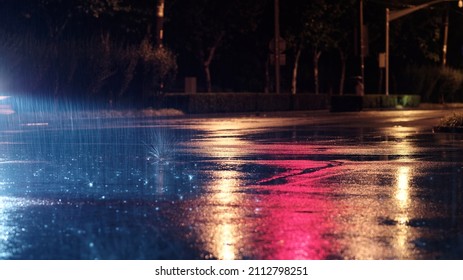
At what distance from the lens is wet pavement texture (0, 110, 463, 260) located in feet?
31.2

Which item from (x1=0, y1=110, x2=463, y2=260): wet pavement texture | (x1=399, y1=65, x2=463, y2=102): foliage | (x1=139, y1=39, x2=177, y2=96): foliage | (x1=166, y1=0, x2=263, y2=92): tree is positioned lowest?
(x1=399, y1=65, x2=463, y2=102): foliage

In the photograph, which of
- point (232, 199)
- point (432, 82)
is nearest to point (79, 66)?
point (232, 199)

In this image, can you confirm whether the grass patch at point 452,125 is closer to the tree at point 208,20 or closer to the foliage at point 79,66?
the foliage at point 79,66

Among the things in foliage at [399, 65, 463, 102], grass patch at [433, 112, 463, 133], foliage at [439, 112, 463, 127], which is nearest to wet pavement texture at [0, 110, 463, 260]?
grass patch at [433, 112, 463, 133]

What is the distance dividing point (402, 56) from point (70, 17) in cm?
3500

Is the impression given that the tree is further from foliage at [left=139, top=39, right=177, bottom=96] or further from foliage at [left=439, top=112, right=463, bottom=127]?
foliage at [left=439, top=112, right=463, bottom=127]

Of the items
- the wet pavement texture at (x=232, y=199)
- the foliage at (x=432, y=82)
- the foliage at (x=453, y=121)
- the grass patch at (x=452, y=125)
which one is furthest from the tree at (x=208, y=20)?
the wet pavement texture at (x=232, y=199)

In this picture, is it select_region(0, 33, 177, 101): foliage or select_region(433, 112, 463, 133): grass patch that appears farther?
select_region(0, 33, 177, 101): foliage

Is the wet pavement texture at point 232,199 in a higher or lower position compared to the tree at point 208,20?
lower

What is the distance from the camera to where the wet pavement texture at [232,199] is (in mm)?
9516

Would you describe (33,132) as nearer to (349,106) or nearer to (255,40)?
(349,106)

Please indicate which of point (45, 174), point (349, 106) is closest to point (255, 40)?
point (349, 106)

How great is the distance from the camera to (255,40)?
63812 mm

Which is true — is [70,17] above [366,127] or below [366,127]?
above
